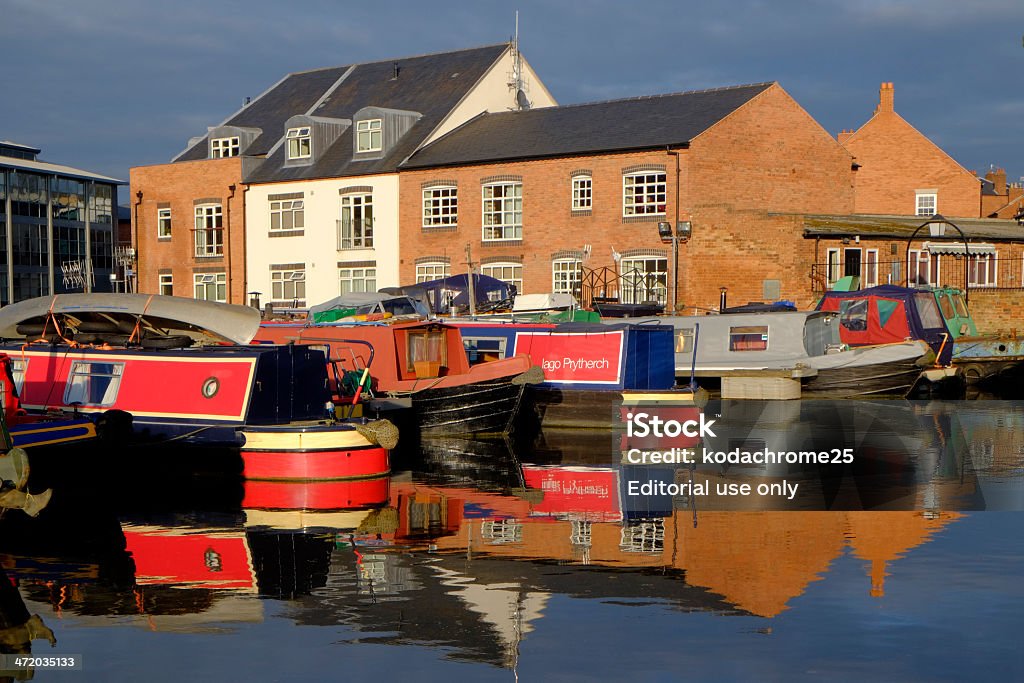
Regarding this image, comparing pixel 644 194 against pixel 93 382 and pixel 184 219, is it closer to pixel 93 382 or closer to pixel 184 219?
pixel 184 219

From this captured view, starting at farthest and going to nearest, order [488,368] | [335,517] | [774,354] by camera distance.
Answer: [774,354], [488,368], [335,517]

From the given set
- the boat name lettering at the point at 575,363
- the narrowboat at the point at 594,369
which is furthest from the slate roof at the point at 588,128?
the boat name lettering at the point at 575,363

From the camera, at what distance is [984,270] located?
42000 mm

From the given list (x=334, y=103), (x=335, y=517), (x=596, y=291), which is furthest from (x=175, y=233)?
(x=335, y=517)

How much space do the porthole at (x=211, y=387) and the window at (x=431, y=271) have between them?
944 inches

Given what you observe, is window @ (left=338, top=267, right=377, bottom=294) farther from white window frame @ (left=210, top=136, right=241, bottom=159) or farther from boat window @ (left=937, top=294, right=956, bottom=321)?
boat window @ (left=937, top=294, right=956, bottom=321)

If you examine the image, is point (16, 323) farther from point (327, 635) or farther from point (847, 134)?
point (847, 134)

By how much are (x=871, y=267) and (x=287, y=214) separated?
20.5 metres

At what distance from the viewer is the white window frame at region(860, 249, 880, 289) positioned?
38.8 m

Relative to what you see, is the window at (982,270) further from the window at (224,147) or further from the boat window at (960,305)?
the window at (224,147)

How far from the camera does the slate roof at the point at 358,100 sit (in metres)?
44.7

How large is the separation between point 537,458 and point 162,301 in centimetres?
638

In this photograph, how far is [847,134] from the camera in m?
55.3

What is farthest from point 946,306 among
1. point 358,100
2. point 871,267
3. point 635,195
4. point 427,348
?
point 358,100
